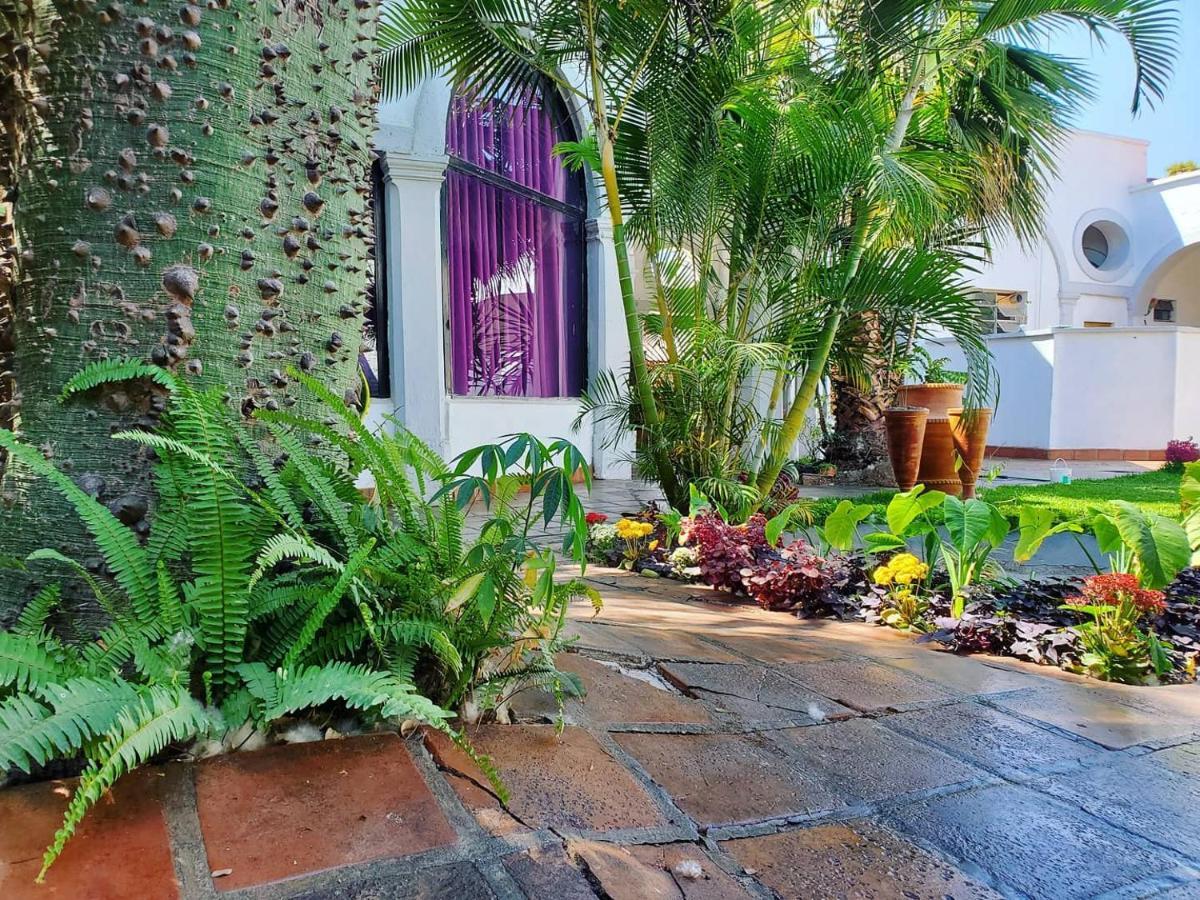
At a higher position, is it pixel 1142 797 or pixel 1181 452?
pixel 1142 797

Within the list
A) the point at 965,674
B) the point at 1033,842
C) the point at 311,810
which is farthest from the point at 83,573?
the point at 965,674

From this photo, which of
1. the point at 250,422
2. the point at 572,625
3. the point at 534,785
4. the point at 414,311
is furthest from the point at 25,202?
the point at 414,311

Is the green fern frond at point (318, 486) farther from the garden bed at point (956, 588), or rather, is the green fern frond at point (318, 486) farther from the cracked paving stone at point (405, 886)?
the garden bed at point (956, 588)

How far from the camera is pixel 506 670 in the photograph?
1.35m

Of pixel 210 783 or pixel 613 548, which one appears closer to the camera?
pixel 210 783

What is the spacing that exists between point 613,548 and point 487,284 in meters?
3.35

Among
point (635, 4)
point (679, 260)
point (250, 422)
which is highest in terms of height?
point (635, 4)

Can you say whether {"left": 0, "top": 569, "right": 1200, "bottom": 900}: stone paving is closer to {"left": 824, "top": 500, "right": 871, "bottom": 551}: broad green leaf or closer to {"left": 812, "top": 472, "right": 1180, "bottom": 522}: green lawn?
{"left": 824, "top": 500, "right": 871, "bottom": 551}: broad green leaf

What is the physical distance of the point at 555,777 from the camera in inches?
45.1

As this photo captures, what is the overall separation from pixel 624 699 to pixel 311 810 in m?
0.69

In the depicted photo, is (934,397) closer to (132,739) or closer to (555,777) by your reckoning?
(555,777)

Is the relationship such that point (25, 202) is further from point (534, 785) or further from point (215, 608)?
point (534, 785)

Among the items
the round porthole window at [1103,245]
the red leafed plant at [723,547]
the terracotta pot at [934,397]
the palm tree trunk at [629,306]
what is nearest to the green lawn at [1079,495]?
the terracotta pot at [934,397]

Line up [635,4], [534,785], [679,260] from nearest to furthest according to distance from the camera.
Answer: [534,785] → [635,4] → [679,260]
